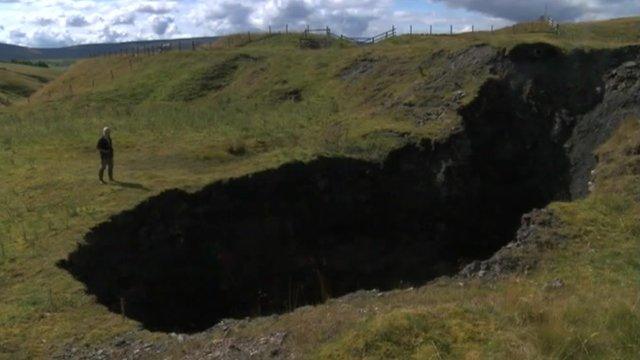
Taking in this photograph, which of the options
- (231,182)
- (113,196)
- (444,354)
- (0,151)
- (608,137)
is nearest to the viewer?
(444,354)

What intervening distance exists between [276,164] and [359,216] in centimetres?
447

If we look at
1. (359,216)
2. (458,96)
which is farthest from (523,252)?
(458,96)

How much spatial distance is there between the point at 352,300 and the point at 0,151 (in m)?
24.7

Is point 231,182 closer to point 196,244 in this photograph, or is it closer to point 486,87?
point 196,244

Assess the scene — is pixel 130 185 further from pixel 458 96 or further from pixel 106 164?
pixel 458 96

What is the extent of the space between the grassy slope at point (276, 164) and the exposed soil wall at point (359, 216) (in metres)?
1.03

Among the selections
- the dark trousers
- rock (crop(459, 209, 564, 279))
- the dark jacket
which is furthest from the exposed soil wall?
rock (crop(459, 209, 564, 279))

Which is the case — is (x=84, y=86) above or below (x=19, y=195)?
above

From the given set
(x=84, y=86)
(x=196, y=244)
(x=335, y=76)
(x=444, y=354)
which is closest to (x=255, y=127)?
(x=335, y=76)

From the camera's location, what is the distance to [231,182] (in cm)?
2605

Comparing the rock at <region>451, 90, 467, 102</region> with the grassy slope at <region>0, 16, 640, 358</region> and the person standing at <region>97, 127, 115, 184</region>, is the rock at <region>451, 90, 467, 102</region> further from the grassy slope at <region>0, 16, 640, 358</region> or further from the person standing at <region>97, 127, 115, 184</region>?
the person standing at <region>97, 127, 115, 184</region>

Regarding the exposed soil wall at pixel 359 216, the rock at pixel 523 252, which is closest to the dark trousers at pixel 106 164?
the exposed soil wall at pixel 359 216

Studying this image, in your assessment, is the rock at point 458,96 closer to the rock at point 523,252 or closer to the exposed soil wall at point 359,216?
the exposed soil wall at point 359,216

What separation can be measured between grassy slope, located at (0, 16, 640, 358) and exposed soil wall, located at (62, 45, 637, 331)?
103 centimetres
